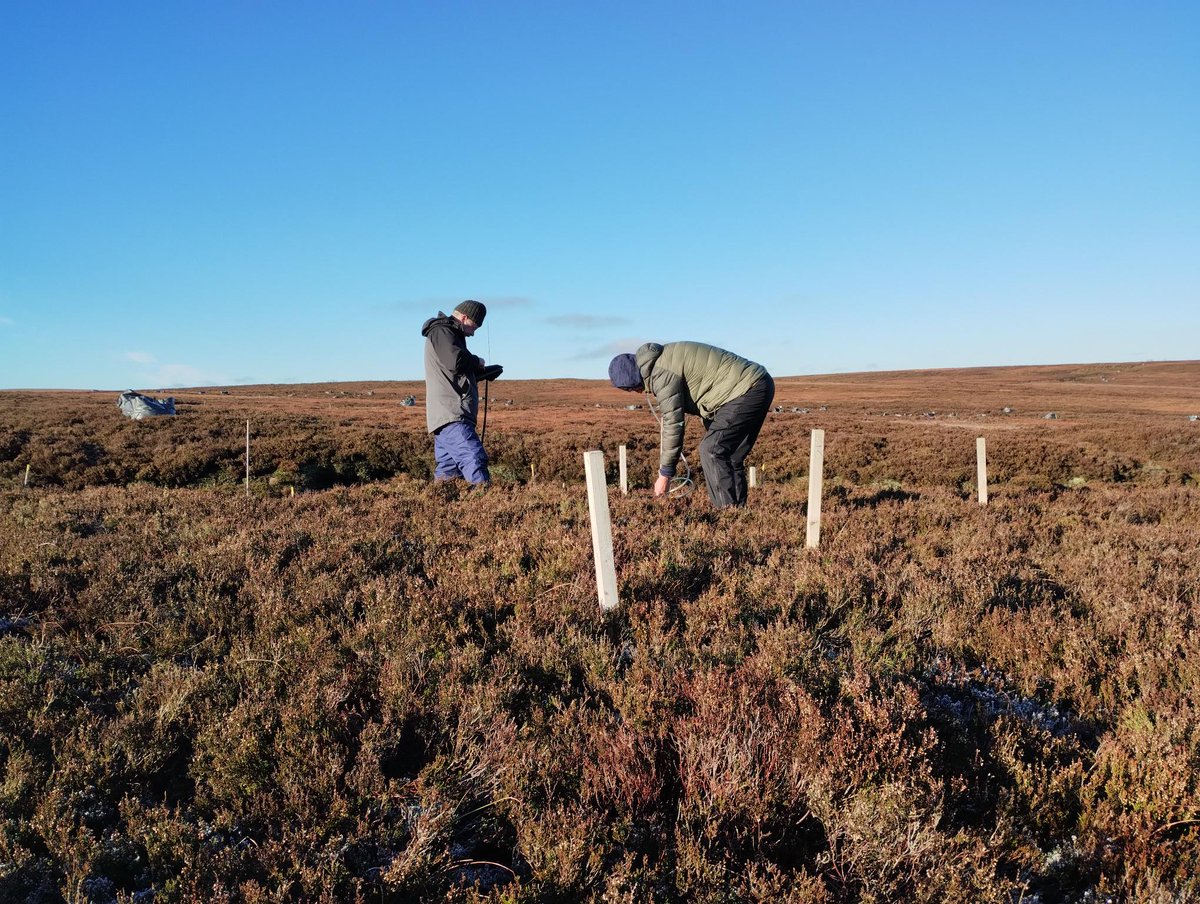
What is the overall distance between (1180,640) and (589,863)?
357 centimetres

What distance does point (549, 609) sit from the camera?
409 centimetres

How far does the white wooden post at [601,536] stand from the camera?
4094 millimetres

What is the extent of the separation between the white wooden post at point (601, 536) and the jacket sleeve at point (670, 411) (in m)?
2.44

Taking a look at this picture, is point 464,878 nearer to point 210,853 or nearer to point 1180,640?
point 210,853

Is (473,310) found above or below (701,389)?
above

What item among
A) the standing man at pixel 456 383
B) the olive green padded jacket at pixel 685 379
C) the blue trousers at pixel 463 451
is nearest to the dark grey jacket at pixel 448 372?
the standing man at pixel 456 383

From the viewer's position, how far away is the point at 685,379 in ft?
22.2

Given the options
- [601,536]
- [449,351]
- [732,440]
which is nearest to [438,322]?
[449,351]

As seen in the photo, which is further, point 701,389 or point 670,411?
point 701,389

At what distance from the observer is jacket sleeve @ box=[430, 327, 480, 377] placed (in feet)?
24.8

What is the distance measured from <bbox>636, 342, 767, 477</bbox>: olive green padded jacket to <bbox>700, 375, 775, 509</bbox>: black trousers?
10cm

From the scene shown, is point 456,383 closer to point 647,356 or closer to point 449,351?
point 449,351

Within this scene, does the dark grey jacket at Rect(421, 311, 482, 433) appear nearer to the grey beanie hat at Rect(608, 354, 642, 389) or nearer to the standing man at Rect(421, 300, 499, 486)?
the standing man at Rect(421, 300, 499, 486)

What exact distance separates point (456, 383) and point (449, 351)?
0.37 m
